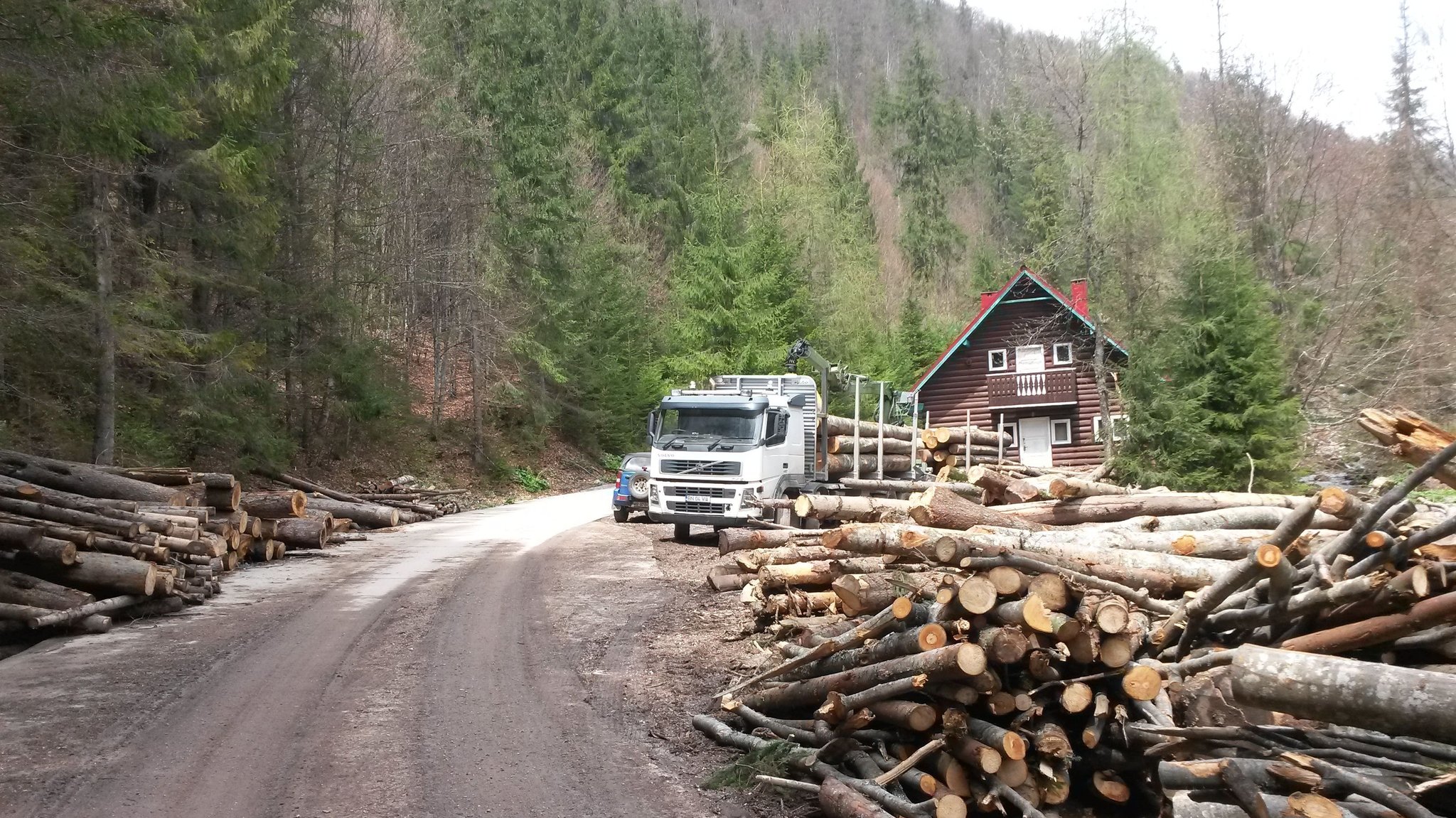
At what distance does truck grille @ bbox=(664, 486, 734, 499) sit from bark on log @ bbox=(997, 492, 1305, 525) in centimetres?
744

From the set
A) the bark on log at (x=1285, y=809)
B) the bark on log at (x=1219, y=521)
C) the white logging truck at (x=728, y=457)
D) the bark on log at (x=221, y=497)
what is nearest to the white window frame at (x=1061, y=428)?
the white logging truck at (x=728, y=457)

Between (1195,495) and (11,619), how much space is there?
12911mm

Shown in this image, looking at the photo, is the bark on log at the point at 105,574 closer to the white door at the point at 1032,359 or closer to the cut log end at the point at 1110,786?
the cut log end at the point at 1110,786

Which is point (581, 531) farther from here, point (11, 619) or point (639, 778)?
point (639, 778)

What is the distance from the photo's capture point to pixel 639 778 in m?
6.81

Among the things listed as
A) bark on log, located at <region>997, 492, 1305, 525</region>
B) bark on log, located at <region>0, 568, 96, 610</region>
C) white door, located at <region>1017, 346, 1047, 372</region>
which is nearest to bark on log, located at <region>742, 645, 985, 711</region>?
bark on log, located at <region>997, 492, 1305, 525</region>

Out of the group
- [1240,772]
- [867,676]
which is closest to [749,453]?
[867,676]

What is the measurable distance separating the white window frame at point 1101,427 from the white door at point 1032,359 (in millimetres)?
2591

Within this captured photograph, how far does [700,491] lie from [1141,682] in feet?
43.9

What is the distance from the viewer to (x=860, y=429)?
22.5 m

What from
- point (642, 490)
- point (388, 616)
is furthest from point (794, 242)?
point (388, 616)

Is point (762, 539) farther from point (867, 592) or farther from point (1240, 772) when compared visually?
point (1240, 772)

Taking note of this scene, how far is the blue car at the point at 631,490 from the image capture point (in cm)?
2405

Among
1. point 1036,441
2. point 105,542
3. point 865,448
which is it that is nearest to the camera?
point 105,542
